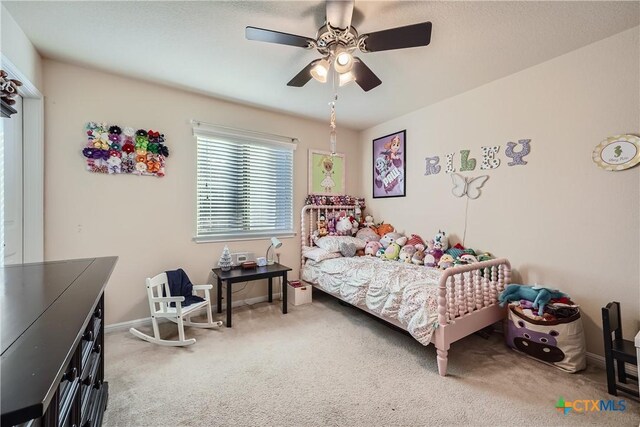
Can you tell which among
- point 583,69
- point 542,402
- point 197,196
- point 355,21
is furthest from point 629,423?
point 197,196

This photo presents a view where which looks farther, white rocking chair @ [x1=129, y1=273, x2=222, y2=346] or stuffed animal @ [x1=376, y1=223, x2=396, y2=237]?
stuffed animal @ [x1=376, y1=223, x2=396, y2=237]

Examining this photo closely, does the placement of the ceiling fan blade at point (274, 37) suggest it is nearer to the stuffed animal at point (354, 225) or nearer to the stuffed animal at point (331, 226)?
the stuffed animal at point (331, 226)

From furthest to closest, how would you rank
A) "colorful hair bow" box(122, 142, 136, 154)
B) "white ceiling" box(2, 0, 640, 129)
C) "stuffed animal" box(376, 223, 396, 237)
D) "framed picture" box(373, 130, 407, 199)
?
"stuffed animal" box(376, 223, 396, 237)
"framed picture" box(373, 130, 407, 199)
"colorful hair bow" box(122, 142, 136, 154)
"white ceiling" box(2, 0, 640, 129)

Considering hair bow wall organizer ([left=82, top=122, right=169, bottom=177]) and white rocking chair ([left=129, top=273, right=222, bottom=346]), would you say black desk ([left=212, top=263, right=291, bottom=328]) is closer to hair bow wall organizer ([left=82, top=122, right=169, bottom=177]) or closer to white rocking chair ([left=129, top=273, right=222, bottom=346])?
white rocking chair ([left=129, top=273, right=222, bottom=346])

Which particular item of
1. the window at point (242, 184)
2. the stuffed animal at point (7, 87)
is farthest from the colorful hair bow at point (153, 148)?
the stuffed animal at point (7, 87)

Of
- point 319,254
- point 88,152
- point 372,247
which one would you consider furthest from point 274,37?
point 372,247

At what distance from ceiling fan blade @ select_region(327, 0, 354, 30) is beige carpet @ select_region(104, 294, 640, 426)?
92.8 inches

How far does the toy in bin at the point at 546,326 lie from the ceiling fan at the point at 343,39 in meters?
2.14

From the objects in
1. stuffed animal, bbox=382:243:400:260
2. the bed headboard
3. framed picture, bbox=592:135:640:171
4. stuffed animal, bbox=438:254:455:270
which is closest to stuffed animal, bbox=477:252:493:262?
stuffed animal, bbox=438:254:455:270

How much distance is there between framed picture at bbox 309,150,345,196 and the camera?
3.84 meters

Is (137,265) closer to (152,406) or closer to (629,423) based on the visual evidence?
(152,406)

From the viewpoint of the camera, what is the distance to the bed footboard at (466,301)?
1.95 m

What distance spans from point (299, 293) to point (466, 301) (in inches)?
75.5

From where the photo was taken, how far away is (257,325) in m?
2.75
